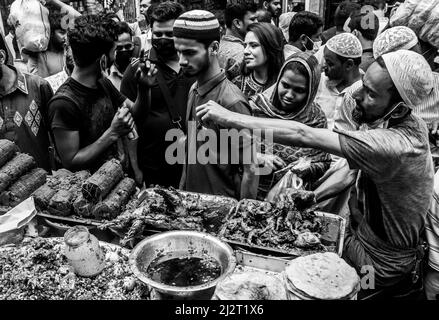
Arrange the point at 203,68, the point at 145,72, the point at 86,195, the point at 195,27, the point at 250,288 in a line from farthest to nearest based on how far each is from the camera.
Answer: the point at 145,72, the point at 203,68, the point at 195,27, the point at 86,195, the point at 250,288

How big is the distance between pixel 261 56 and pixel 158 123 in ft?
4.14

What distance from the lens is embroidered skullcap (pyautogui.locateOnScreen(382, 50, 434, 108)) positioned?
1.97 metres

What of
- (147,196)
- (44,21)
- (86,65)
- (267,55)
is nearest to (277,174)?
(147,196)

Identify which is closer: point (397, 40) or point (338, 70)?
point (397, 40)

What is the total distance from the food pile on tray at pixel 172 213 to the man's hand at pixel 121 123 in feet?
2.04

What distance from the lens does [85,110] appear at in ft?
9.34

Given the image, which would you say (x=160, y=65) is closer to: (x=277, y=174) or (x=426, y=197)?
(x=277, y=174)

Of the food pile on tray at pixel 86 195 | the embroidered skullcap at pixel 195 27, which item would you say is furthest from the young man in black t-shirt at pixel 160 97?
the food pile on tray at pixel 86 195

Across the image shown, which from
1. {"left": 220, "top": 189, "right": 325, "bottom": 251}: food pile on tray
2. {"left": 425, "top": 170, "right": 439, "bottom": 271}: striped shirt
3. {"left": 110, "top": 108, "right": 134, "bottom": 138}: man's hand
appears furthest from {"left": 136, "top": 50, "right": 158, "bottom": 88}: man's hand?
{"left": 425, "top": 170, "right": 439, "bottom": 271}: striped shirt

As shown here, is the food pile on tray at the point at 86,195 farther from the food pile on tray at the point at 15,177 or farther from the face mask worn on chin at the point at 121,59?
the face mask worn on chin at the point at 121,59

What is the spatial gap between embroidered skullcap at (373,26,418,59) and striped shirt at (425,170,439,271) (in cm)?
196

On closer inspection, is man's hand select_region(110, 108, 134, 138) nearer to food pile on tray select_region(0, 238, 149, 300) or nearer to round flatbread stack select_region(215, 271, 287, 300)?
food pile on tray select_region(0, 238, 149, 300)

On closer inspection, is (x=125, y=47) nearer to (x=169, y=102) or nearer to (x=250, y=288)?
(x=169, y=102)

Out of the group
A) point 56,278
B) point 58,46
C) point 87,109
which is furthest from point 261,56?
point 58,46
